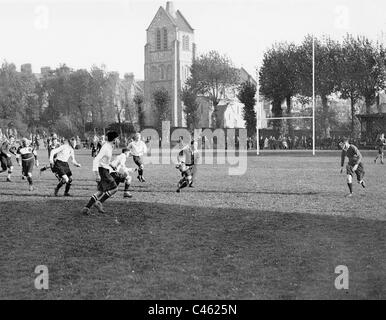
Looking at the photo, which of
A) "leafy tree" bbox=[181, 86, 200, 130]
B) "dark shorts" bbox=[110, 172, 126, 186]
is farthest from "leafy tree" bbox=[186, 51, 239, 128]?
"dark shorts" bbox=[110, 172, 126, 186]

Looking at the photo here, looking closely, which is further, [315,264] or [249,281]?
[315,264]

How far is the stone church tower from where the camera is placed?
97.9 metres

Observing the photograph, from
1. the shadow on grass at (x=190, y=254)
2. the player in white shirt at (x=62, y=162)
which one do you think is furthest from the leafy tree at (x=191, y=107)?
the shadow on grass at (x=190, y=254)

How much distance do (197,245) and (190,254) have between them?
0.73 m

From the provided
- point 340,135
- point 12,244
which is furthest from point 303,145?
point 12,244

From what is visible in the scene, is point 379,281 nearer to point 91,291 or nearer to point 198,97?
point 91,291

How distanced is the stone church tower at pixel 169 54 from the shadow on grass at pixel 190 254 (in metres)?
83.5

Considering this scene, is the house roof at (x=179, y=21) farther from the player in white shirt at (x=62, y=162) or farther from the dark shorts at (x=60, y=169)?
the dark shorts at (x=60, y=169)

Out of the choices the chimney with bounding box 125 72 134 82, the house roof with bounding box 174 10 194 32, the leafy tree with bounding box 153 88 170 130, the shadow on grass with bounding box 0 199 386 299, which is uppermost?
the house roof with bounding box 174 10 194 32

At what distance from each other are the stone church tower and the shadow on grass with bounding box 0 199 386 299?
83.5 m

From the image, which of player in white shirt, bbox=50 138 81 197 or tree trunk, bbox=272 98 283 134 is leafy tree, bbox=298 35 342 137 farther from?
player in white shirt, bbox=50 138 81 197

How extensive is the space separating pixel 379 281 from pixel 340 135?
181 ft

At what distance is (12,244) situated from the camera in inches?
388

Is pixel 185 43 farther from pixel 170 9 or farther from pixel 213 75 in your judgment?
Answer: pixel 213 75
